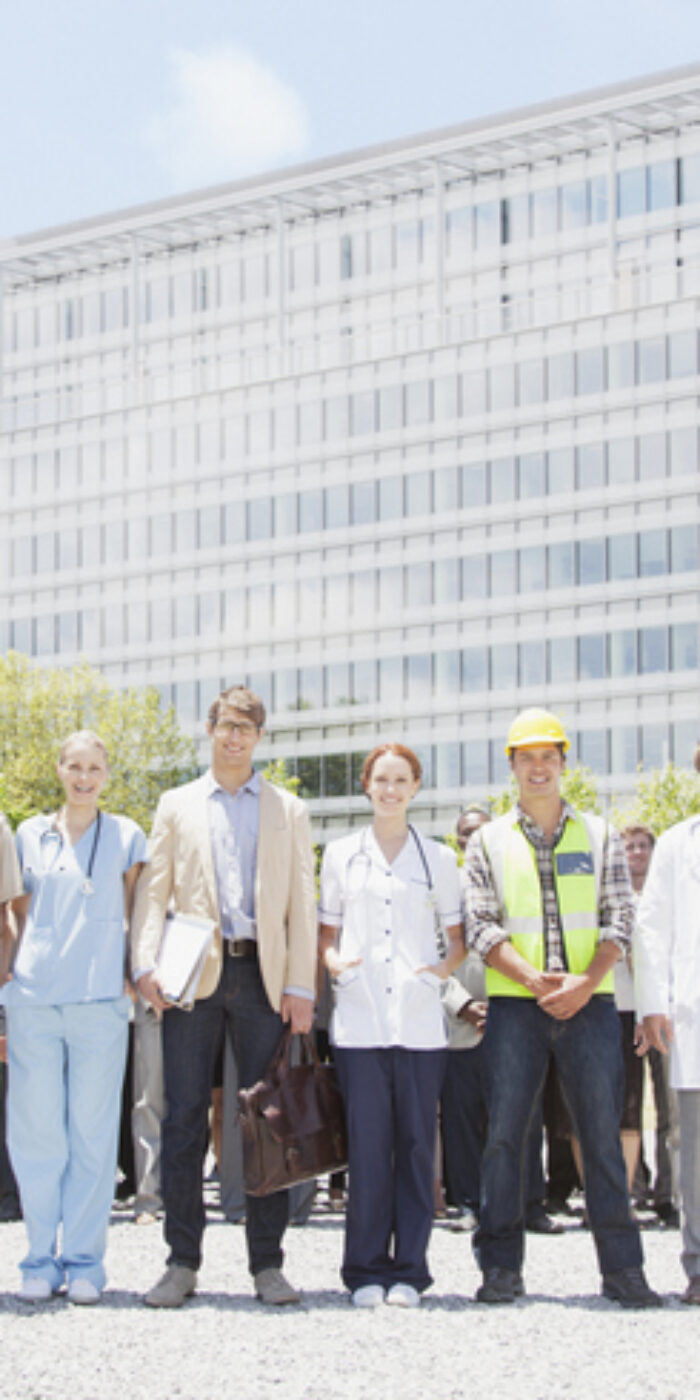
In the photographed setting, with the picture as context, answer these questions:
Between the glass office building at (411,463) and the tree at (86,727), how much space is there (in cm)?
1310

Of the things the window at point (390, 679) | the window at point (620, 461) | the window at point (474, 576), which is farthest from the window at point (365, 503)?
the window at point (620, 461)

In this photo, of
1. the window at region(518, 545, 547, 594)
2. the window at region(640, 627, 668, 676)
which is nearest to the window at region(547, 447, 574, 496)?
the window at region(518, 545, 547, 594)

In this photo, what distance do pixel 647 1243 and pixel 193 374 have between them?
270 ft

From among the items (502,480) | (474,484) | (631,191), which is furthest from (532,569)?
(631,191)

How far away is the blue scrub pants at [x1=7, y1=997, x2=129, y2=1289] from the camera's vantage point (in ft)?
25.2

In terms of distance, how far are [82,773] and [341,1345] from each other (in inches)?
98.4

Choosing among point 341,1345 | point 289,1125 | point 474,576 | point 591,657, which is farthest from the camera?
point 474,576

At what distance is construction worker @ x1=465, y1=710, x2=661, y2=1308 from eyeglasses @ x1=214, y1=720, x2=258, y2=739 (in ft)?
3.16

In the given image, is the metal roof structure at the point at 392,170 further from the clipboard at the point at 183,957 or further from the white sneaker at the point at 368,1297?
the white sneaker at the point at 368,1297

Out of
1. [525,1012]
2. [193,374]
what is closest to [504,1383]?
[525,1012]

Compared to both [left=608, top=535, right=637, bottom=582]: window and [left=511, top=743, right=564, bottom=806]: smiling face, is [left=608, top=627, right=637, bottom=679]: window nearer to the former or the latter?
[left=608, top=535, right=637, bottom=582]: window

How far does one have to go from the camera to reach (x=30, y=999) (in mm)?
7703

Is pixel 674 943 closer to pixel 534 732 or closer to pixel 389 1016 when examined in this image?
pixel 534 732

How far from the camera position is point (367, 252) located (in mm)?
95000
